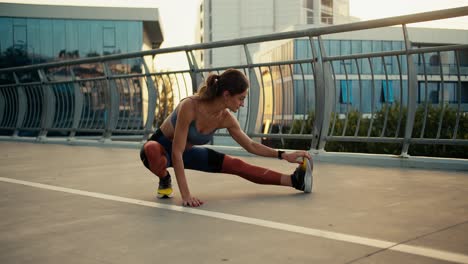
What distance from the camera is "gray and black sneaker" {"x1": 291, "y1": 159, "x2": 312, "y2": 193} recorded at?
13.3ft

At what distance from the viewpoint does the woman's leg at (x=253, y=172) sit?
4301mm

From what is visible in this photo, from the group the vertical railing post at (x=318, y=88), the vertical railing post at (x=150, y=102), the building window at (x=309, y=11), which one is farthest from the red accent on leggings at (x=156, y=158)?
the building window at (x=309, y=11)

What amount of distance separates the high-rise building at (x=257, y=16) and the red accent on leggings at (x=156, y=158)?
95.0 meters

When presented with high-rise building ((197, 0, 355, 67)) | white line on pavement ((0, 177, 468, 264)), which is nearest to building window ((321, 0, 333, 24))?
high-rise building ((197, 0, 355, 67))

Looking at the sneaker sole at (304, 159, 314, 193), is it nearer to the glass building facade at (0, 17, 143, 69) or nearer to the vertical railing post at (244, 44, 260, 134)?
the vertical railing post at (244, 44, 260, 134)

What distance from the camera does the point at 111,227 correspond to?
2994 millimetres

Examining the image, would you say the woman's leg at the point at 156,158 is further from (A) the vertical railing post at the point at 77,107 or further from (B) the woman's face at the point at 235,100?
(A) the vertical railing post at the point at 77,107

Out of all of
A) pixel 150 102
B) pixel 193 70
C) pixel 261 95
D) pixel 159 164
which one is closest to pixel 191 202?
pixel 159 164

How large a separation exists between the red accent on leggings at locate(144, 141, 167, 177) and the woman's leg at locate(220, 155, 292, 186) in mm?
488

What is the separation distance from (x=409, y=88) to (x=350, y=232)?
3.34 meters

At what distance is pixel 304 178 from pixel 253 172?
442mm

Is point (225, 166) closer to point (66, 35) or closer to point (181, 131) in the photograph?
point (181, 131)

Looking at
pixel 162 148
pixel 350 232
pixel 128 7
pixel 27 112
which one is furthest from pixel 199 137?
pixel 128 7

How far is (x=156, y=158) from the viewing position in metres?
4.08
